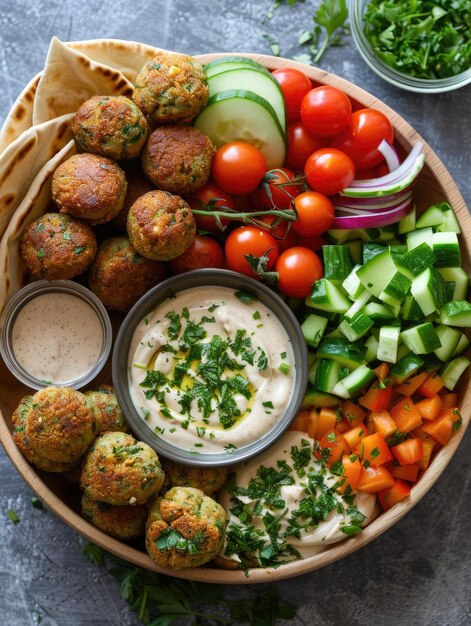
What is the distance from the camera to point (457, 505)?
12.3 feet

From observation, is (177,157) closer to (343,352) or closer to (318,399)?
(343,352)

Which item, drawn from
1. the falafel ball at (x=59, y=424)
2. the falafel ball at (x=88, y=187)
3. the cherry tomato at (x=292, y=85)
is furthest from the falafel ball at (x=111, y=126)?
the falafel ball at (x=59, y=424)

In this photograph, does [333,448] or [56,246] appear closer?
[56,246]

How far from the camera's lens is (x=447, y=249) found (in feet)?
10.9

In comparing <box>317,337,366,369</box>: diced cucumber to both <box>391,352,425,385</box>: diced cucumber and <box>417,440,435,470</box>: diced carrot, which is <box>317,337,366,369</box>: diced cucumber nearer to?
<box>391,352,425,385</box>: diced cucumber

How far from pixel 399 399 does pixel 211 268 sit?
114 centimetres

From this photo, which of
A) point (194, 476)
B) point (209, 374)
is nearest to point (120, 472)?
point (194, 476)

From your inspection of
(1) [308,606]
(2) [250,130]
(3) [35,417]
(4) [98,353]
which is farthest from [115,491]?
(2) [250,130]

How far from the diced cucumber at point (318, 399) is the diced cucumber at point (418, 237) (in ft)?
2.77

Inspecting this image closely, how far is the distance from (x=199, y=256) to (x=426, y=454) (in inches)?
57.8

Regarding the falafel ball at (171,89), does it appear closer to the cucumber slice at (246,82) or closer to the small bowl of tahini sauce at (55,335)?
the cucumber slice at (246,82)

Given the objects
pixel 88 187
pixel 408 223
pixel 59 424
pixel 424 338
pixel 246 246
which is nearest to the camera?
pixel 59 424

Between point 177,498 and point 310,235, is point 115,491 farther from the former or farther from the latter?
point 310,235

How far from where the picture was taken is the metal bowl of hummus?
3.29 m
